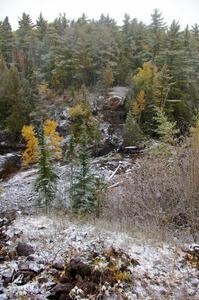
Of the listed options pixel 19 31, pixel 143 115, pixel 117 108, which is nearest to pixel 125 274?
pixel 143 115

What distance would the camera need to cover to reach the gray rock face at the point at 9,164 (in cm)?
3919

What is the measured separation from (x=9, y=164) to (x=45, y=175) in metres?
17.1

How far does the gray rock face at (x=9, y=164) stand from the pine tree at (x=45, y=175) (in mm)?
12784

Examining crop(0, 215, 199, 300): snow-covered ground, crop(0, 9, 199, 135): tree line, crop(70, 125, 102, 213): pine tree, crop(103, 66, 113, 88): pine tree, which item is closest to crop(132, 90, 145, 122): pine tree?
crop(0, 9, 199, 135): tree line

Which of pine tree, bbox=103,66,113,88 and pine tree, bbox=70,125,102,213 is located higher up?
pine tree, bbox=103,66,113,88

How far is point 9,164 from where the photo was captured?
41562 mm

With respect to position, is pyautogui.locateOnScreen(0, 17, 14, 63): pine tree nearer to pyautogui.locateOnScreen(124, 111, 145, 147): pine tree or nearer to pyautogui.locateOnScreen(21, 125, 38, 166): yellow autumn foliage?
pyautogui.locateOnScreen(21, 125, 38, 166): yellow autumn foliage

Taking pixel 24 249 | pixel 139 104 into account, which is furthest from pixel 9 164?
pixel 24 249

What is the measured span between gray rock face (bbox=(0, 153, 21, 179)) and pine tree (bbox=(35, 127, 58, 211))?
1278 centimetres

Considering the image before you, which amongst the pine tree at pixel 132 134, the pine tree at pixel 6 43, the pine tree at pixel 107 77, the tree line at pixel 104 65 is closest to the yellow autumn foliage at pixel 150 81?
the tree line at pixel 104 65

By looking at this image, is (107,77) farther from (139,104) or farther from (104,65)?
(139,104)

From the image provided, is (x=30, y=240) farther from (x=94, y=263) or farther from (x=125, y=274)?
(x=125, y=274)

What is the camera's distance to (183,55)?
49719 millimetres

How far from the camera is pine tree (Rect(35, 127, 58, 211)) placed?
2491cm
